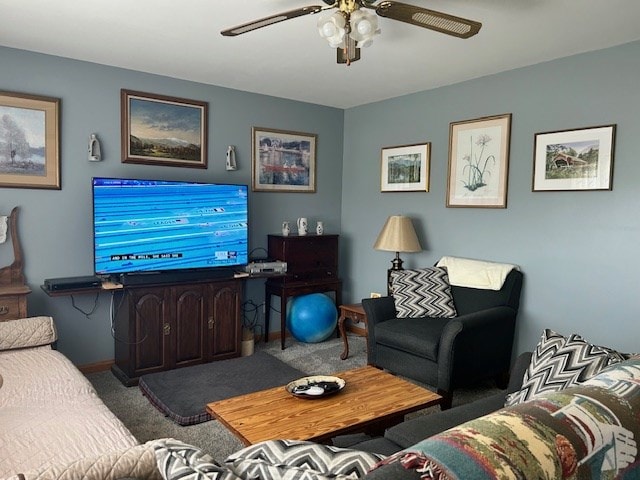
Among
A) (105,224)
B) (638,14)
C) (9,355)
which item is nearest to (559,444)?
(638,14)

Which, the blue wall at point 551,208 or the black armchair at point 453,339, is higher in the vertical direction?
the blue wall at point 551,208

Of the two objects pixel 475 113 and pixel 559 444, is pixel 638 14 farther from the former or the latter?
pixel 559 444

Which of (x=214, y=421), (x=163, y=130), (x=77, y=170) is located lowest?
(x=214, y=421)

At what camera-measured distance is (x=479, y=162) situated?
397cm

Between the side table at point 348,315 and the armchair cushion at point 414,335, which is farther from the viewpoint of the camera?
the side table at point 348,315

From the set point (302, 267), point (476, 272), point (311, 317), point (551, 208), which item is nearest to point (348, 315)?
point (311, 317)

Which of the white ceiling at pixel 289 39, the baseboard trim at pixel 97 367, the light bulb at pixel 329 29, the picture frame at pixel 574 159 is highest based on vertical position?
the white ceiling at pixel 289 39

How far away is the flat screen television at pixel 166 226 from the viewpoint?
138 inches

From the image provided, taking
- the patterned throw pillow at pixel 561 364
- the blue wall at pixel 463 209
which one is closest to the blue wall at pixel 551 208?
the blue wall at pixel 463 209

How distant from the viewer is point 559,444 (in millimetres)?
1015

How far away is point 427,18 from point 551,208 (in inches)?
78.4

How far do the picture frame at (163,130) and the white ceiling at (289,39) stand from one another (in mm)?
239

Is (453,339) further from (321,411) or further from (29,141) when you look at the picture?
(29,141)

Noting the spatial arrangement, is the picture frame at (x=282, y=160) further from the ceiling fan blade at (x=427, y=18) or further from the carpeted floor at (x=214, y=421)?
the ceiling fan blade at (x=427, y=18)
